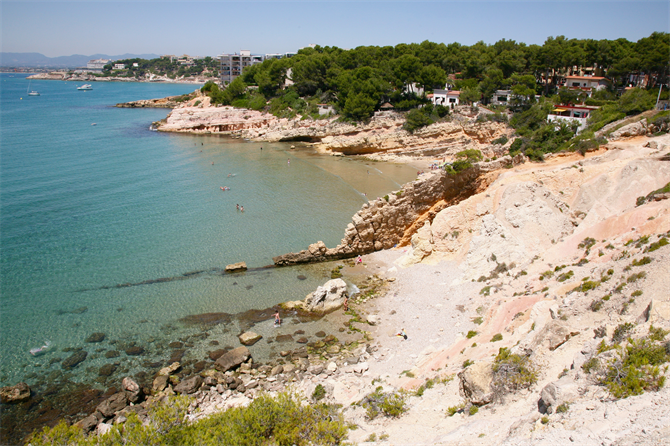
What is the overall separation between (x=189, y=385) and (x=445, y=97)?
2319 inches

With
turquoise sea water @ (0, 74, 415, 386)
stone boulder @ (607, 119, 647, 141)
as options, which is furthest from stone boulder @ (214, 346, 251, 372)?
stone boulder @ (607, 119, 647, 141)

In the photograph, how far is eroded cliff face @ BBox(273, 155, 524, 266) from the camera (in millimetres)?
26625

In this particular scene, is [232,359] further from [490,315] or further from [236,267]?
[490,315]

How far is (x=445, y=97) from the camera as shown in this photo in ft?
208

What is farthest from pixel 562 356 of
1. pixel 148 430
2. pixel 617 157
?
pixel 617 157

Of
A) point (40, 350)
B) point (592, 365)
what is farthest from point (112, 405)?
point (592, 365)

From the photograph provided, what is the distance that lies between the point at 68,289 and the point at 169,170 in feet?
91.4

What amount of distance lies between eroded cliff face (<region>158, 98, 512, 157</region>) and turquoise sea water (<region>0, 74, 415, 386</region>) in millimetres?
5889

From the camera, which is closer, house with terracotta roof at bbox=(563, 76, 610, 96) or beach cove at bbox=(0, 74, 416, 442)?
beach cove at bbox=(0, 74, 416, 442)

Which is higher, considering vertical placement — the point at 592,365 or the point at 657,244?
the point at 657,244

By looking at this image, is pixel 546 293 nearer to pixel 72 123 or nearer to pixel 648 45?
pixel 648 45

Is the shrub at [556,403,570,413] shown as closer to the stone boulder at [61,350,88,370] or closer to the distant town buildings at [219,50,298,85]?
the stone boulder at [61,350,88,370]

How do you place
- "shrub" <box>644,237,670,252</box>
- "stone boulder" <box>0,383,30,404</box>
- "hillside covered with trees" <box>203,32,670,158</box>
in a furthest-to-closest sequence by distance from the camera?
"hillside covered with trees" <box>203,32,670,158</box> → "stone boulder" <box>0,383,30,404</box> → "shrub" <box>644,237,670,252</box>

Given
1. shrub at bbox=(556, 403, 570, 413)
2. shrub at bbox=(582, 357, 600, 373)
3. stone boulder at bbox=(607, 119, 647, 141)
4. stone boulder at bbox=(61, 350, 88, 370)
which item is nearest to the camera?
shrub at bbox=(556, 403, 570, 413)
